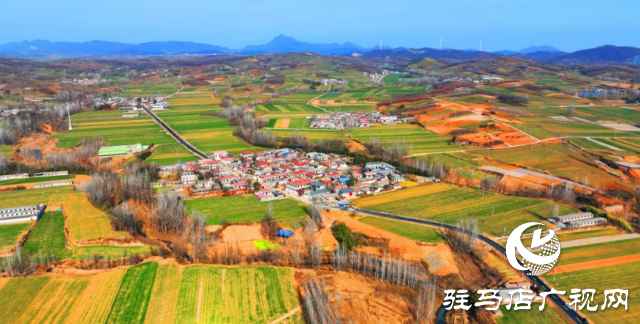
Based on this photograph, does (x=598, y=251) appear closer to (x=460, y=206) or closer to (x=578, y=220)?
(x=578, y=220)

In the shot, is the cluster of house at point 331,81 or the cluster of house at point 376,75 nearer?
the cluster of house at point 331,81

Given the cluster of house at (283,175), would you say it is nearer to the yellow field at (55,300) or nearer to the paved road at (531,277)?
the paved road at (531,277)

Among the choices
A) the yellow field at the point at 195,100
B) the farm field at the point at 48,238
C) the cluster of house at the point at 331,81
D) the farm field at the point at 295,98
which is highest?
the cluster of house at the point at 331,81

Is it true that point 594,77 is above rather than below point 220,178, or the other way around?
above

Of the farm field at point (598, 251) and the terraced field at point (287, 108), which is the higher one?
the terraced field at point (287, 108)

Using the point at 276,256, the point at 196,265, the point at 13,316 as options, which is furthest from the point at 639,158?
the point at 13,316

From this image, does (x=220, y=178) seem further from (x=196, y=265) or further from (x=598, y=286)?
(x=598, y=286)

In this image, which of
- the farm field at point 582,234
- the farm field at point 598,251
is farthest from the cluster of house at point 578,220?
the farm field at point 598,251

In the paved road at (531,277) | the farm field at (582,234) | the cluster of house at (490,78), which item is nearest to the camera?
the paved road at (531,277)
